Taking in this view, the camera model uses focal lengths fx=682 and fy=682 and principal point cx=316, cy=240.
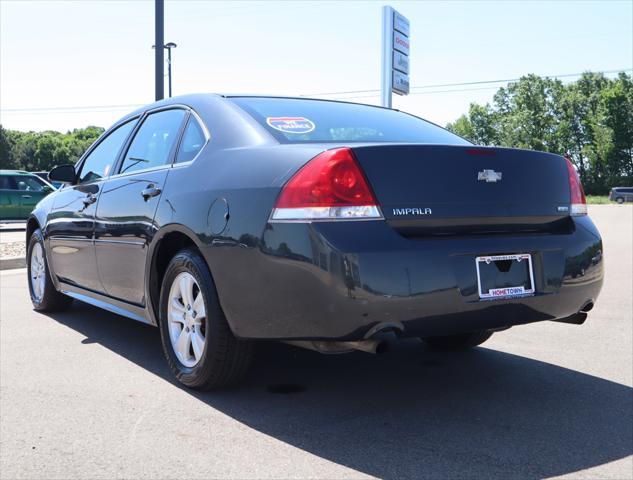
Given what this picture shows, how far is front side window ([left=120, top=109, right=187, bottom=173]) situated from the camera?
4.06 meters

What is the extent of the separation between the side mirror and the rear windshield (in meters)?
2.14

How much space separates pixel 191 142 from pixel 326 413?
65.4 inches

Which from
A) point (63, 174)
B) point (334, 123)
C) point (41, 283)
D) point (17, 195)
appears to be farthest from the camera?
point (17, 195)

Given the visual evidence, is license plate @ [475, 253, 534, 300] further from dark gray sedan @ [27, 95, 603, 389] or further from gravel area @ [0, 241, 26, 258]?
gravel area @ [0, 241, 26, 258]

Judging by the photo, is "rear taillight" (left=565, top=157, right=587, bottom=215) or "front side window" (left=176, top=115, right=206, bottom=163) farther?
"front side window" (left=176, top=115, right=206, bottom=163)

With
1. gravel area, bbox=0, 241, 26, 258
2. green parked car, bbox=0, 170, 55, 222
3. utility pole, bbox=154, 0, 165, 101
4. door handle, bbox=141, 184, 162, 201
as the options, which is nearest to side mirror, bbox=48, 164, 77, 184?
door handle, bbox=141, 184, 162, 201

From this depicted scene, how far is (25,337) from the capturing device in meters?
4.99

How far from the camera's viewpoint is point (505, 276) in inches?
120

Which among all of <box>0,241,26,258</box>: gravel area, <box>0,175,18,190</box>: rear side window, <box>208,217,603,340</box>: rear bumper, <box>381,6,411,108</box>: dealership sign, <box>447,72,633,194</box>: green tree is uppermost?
<box>447,72,633,194</box>: green tree

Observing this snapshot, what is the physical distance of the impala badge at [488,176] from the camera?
10.3 ft

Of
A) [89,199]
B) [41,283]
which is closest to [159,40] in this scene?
[41,283]

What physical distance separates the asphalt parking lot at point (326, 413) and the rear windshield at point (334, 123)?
133cm

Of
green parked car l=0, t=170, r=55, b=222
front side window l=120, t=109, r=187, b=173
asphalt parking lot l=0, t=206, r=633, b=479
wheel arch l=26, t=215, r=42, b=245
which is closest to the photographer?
→ asphalt parking lot l=0, t=206, r=633, b=479

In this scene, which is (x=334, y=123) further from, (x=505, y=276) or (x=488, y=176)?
(x=505, y=276)
